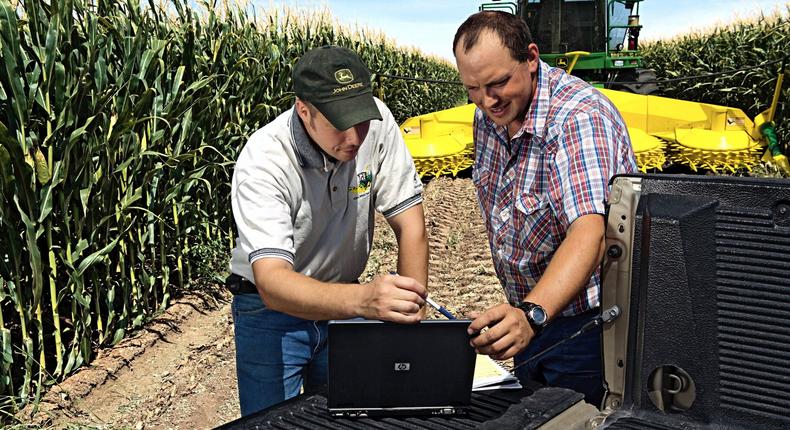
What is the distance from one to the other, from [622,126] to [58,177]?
9.09 feet

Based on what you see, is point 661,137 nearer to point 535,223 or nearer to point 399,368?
point 535,223

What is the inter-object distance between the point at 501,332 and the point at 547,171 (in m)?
0.60

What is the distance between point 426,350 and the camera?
1412 millimetres

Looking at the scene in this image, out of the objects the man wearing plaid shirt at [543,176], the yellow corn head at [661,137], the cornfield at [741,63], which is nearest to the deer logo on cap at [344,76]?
the man wearing plaid shirt at [543,176]

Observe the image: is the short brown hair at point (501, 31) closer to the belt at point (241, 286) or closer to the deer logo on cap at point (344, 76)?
the deer logo on cap at point (344, 76)

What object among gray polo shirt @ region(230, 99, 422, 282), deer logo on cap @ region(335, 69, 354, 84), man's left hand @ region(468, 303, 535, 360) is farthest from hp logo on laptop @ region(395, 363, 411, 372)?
deer logo on cap @ region(335, 69, 354, 84)

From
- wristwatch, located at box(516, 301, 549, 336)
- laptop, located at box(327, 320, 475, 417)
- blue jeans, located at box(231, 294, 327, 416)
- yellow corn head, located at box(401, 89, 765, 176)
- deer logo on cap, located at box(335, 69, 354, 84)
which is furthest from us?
yellow corn head, located at box(401, 89, 765, 176)

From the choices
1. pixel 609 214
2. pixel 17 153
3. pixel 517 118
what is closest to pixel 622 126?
pixel 517 118

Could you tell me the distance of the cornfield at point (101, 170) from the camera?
11.4 ft

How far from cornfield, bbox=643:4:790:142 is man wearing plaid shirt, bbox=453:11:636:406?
869 cm

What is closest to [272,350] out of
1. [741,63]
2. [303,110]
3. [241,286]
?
[241,286]

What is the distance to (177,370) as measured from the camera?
4.17m

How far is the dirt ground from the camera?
366 centimetres

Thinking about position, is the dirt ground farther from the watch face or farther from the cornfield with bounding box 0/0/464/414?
the watch face
